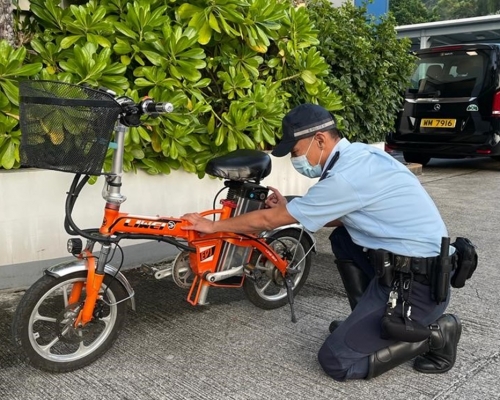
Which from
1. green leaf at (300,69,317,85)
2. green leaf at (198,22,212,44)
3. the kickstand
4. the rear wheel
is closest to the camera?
the kickstand

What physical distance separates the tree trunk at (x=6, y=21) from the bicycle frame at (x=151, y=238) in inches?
64.8

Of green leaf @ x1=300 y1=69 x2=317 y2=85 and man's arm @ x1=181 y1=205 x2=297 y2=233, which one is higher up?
Result: green leaf @ x1=300 y1=69 x2=317 y2=85

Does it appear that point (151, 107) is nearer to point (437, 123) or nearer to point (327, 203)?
point (327, 203)

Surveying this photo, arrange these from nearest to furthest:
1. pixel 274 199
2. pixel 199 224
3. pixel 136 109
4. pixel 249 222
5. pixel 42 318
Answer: pixel 136 109 → pixel 42 318 → pixel 249 222 → pixel 199 224 → pixel 274 199

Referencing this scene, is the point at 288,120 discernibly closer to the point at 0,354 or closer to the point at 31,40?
the point at 0,354

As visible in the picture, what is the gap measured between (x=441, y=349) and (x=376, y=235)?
2.29 feet

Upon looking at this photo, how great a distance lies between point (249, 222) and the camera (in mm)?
2867

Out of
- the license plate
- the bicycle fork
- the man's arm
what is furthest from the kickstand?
the license plate

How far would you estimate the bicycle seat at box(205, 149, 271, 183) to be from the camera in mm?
3198

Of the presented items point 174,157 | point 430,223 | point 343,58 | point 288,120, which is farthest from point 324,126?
point 343,58

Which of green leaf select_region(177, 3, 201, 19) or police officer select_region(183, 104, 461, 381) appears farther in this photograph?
green leaf select_region(177, 3, 201, 19)

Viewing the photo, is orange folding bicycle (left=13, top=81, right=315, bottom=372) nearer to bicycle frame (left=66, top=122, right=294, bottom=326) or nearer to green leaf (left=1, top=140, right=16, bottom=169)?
bicycle frame (left=66, top=122, right=294, bottom=326)

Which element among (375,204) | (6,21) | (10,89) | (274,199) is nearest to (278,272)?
(274,199)

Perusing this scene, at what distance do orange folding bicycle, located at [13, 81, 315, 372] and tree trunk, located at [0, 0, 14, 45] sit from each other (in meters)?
1.57
